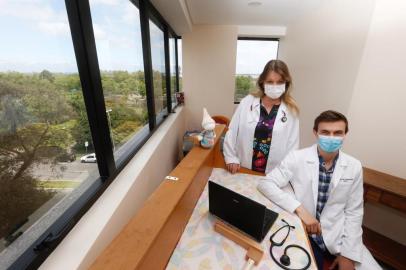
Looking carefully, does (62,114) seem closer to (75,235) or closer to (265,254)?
(75,235)

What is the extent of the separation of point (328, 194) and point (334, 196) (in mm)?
35

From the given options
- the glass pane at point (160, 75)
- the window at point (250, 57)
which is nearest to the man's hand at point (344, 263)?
the glass pane at point (160, 75)

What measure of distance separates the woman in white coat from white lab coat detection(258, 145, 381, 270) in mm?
334

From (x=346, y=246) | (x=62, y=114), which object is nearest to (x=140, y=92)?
(x=62, y=114)

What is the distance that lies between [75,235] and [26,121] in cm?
48

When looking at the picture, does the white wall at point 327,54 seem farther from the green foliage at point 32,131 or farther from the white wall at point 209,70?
the green foliage at point 32,131

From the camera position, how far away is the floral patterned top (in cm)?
160

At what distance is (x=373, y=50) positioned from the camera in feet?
6.39

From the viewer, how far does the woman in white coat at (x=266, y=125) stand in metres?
1.54

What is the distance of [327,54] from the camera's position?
8.42 ft

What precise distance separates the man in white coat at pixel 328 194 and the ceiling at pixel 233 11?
1.90m

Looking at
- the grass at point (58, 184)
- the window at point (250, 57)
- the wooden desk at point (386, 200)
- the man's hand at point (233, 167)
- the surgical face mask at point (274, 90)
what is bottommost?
the wooden desk at point (386, 200)

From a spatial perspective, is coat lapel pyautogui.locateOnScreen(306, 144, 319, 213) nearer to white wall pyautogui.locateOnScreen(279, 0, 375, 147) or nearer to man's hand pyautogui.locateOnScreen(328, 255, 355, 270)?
man's hand pyautogui.locateOnScreen(328, 255, 355, 270)

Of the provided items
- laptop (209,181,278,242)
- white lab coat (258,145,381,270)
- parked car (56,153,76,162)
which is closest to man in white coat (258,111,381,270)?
white lab coat (258,145,381,270)
